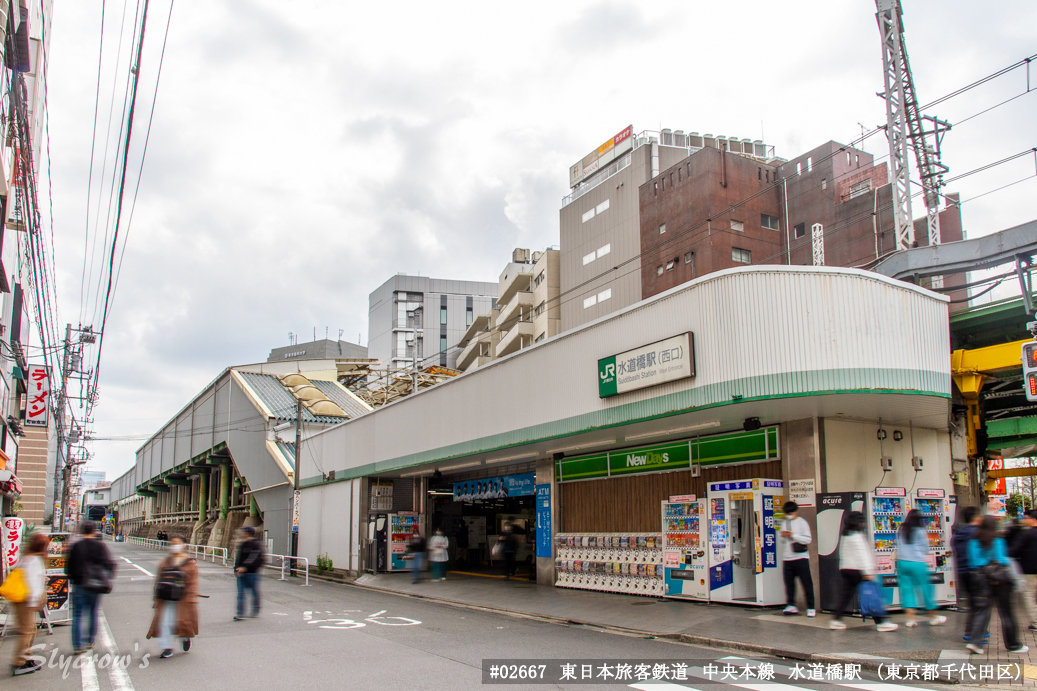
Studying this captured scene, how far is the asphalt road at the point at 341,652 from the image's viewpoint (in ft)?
27.6

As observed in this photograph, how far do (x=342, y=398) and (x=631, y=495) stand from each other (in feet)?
113

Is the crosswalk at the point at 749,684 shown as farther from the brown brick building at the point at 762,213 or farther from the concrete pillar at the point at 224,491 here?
the concrete pillar at the point at 224,491

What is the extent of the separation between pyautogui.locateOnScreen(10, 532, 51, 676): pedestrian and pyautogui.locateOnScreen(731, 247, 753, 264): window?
5020 cm

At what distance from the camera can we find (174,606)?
33.2 ft

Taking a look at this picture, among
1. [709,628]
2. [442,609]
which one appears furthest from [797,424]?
[442,609]

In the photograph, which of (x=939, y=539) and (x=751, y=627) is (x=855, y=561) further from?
(x=939, y=539)

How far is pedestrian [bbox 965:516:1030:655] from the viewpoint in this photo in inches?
345

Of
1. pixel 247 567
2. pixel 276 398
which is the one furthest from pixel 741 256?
pixel 247 567

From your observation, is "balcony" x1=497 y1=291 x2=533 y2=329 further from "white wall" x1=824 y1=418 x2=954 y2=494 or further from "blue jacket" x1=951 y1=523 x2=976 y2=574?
"blue jacket" x1=951 y1=523 x2=976 y2=574

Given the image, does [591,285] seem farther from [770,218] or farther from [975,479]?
[975,479]

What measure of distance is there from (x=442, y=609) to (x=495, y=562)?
1264 centimetres

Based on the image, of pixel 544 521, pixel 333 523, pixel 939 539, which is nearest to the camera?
pixel 939 539

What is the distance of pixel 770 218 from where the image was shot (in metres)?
57.5

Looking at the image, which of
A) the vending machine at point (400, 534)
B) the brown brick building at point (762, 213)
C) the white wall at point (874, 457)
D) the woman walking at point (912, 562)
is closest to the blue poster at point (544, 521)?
the vending machine at point (400, 534)
